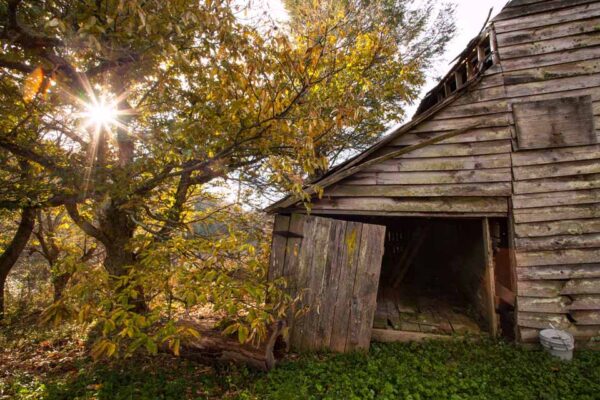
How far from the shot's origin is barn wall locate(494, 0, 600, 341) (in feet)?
Answer: 15.3

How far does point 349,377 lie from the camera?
13.4 feet

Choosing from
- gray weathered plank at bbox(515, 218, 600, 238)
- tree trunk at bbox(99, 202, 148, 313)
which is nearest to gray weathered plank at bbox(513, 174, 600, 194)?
gray weathered plank at bbox(515, 218, 600, 238)

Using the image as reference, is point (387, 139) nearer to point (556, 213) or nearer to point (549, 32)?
point (556, 213)

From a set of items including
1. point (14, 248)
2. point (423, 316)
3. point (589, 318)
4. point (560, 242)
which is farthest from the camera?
point (14, 248)

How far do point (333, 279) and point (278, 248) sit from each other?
109 cm

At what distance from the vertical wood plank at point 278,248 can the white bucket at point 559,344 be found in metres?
4.26

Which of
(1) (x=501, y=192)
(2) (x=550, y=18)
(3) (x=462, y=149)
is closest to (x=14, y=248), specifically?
(3) (x=462, y=149)

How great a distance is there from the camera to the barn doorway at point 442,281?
522 cm

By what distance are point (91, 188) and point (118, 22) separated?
7.59ft

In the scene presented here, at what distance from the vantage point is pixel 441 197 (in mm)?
4930

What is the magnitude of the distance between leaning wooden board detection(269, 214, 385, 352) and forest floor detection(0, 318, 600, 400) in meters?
0.30

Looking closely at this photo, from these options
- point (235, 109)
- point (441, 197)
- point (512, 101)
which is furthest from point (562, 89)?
point (235, 109)

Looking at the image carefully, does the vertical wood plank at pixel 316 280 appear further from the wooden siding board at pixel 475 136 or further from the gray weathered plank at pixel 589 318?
the gray weathered plank at pixel 589 318

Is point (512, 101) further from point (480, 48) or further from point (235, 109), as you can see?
point (235, 109)
